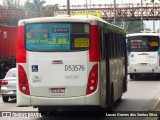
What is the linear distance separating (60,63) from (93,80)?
0.92 metres

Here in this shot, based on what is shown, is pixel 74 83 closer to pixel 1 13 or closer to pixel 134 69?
pixel 134 69

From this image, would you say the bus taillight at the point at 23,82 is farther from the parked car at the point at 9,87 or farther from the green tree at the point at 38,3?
the green tree at the point at 38,3

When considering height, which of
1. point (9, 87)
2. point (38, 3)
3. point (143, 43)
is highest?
point (9, 87)

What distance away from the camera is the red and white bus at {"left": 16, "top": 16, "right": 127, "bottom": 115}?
13.3m

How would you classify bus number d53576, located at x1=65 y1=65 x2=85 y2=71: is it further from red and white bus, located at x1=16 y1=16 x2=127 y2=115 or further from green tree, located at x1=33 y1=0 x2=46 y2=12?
green tree, located at x1=33 y1=0 x2=46 y2=12

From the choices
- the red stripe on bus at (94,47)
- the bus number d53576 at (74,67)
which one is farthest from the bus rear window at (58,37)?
the bus number d53576 at (74,67)

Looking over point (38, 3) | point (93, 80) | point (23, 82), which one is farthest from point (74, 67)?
point (38, 3)

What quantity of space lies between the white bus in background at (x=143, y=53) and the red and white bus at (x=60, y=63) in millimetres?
21933

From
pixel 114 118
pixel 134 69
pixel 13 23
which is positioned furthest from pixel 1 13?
pixel 114 118

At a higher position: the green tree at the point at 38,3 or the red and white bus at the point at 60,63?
the red and white bus at the point at 60,63

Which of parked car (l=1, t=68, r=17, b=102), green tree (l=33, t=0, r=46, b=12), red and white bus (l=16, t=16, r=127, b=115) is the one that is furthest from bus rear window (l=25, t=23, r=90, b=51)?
green tree (l=33, t=0, r=46, b=12)

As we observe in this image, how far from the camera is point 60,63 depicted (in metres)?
13.4

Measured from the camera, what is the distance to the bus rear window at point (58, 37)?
13.4m

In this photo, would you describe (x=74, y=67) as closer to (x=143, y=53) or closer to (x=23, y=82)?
(x=23, y=82)
